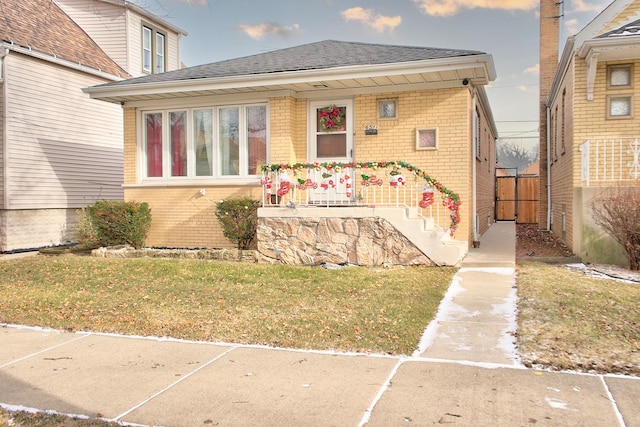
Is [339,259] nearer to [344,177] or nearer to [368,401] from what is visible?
[344,177]

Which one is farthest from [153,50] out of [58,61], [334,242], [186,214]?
[334,242]

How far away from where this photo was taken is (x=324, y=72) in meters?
10.1

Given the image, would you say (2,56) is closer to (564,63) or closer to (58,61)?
(58,61)

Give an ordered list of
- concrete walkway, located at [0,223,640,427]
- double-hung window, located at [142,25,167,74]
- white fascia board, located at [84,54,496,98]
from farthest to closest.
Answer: double-hung window, located at [142,25,167,74] → white fascia board, located at [84,54,496,98] → concrete walkway, located at [0,223,640,427]

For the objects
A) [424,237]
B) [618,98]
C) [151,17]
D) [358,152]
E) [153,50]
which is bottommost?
[424,237]

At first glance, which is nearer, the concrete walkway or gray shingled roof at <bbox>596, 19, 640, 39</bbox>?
the concrete walkway

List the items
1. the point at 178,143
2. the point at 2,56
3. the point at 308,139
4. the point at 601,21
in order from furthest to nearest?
the point at 2,56 → the point at 178,143 → the point at 308,139 → the point at 601,21

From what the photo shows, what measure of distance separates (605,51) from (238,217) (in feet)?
23.7

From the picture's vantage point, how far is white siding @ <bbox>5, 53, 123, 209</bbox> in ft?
43.2

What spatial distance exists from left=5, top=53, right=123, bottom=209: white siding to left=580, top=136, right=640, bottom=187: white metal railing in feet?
41.6

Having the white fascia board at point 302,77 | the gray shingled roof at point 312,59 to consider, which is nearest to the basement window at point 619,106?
the white fascia board at point 302,77

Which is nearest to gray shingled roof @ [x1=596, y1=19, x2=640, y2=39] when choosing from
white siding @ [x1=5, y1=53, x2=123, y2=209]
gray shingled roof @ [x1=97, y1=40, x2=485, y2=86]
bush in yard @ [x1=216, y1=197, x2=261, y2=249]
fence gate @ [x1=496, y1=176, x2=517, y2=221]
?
gray shingled roof @ [x1=97, y1=40, x2=485, y2=86]

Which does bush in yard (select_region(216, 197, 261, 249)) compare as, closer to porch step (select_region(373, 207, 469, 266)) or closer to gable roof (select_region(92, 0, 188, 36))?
porch step (select_region(373, 207, 469, 266))

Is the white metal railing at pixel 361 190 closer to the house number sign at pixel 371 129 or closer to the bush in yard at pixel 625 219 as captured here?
the house number sign at pixel 371 129
